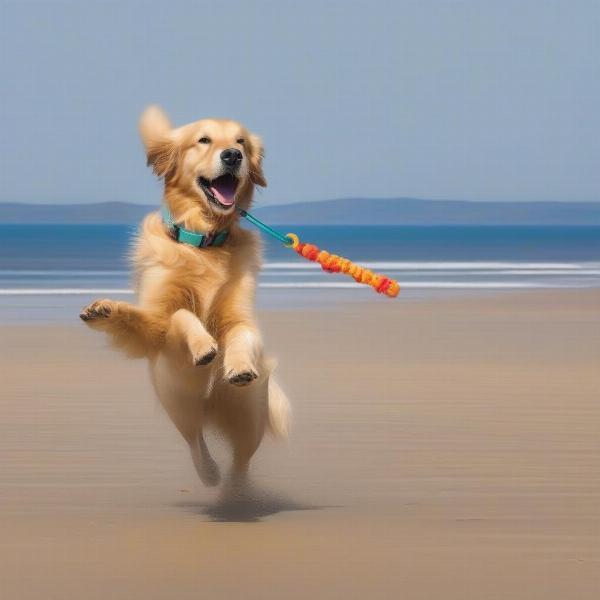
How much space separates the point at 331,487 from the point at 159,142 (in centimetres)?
167

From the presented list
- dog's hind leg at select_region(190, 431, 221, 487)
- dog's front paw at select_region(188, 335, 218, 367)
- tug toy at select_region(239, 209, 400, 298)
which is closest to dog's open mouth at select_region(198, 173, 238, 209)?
tug toy at select_region(239, 209, 400, 298)

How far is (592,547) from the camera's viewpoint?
17.2ft

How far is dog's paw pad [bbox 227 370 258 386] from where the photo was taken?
5.53m

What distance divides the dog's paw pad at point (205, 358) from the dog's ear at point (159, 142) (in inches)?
39.2

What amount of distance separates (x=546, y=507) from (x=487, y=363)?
18.3 feet

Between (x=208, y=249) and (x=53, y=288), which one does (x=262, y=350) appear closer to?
(x=208, y=249)

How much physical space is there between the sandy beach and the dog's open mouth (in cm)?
125

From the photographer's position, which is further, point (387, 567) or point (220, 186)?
point (220, 186)

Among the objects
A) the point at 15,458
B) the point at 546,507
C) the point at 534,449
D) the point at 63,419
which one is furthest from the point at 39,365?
the point at 546,507

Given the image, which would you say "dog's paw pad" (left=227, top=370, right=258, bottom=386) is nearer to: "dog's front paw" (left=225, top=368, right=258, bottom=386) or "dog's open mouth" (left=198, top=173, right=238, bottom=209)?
"dog's front paw" (left=225, top=368, right=258, bottom=386)

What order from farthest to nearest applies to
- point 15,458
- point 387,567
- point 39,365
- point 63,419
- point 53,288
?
1. point 53,288
2. point 39,365
3. point 63,419
4. point 15,458
5. point 387,567

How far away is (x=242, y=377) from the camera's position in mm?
5535

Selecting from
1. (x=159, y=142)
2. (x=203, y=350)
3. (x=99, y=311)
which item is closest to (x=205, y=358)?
(x=203, y=350)

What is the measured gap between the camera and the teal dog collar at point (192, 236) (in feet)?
20.2
